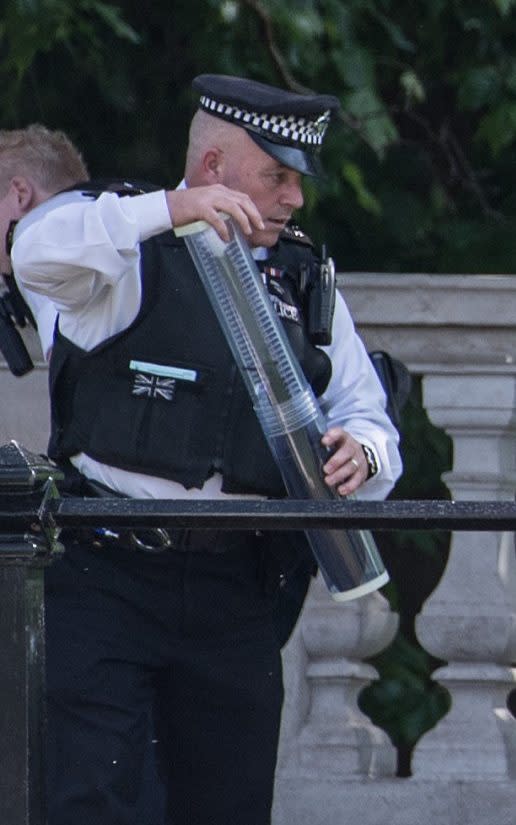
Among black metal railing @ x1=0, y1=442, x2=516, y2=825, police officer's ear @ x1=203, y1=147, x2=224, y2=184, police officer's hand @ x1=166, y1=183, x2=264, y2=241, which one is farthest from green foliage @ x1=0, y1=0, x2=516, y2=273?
black metal railing @ x1=0, y1=442, x2=516, y2=825

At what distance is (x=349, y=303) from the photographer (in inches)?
153

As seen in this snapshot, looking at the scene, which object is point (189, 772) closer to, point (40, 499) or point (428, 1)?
point (40, 499)

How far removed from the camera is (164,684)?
330 centimetres

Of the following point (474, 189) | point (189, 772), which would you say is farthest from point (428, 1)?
point (189, 772)

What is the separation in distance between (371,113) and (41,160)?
2269 mm

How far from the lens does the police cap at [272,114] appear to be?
10.7ft

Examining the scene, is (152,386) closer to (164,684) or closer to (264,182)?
(264,182)

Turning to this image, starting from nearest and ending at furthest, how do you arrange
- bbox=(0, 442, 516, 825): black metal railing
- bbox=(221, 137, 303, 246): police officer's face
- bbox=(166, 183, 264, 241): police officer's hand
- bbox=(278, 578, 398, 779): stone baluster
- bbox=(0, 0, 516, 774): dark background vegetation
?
1. bbox=(0, 442, 516, 825): black metal railing
2. bbox=(166, 183, 264, 241): police officer's hand
3. bbox=(221, 137, 303, 246): police officer's face
4. bbox=(278, 578, 398, 779): stone baluster
5. bbox=(0, 0, 516, 774): dark background vegetation

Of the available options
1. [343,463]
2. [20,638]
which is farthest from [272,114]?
[20,638]

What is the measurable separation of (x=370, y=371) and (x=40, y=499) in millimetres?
951

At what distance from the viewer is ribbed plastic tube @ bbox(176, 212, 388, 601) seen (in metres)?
3.15

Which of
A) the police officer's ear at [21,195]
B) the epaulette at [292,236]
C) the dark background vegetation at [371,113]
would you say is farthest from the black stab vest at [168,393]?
the dark background vegetation at [371,113]

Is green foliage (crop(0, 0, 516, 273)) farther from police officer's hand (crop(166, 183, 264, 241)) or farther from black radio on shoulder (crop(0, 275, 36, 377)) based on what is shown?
police officer's hand (crop(166, 183, 264, 241))

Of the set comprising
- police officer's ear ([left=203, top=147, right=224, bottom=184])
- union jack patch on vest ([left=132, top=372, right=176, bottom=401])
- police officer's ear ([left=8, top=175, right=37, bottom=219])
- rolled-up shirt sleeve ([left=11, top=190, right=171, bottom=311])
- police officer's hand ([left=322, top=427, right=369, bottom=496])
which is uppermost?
police officer's ear ([left=203, top=147, right=224, bottom=184])
